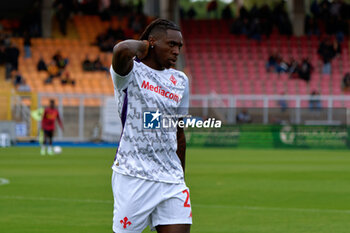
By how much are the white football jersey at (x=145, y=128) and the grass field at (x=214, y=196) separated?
465 centimetres

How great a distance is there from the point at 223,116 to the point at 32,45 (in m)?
12.8

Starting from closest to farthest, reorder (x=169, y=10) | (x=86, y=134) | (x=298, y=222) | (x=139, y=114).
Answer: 1. (x=139, y=114)
2. (x=298, y=222)
3. (x=86, y=134)
4. (x=169, y=10)

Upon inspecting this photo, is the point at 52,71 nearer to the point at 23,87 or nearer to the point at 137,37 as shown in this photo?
the point at 23,87

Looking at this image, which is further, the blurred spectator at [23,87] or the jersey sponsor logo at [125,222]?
the blurred spectator at [23,87]

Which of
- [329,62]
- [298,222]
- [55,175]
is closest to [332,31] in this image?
[329,62]

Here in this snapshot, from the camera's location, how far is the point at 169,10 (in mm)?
46688

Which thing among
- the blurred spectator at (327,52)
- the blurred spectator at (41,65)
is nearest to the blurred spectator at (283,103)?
the blurred spectator at (327,52)

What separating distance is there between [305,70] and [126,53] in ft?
127

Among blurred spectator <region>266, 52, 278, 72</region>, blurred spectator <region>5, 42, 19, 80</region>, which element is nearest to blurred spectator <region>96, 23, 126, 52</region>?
blurred spectator <region>5, 42, 19, 80</region>

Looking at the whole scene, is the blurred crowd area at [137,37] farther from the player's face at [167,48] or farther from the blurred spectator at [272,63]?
the player's face at [167,48]

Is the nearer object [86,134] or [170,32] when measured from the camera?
[170,32]

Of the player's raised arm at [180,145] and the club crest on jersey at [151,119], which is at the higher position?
the club crest on jersey at [151,119]

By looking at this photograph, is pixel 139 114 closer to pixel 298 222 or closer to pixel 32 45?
pixel 298 222

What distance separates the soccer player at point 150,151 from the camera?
5.35 meters
